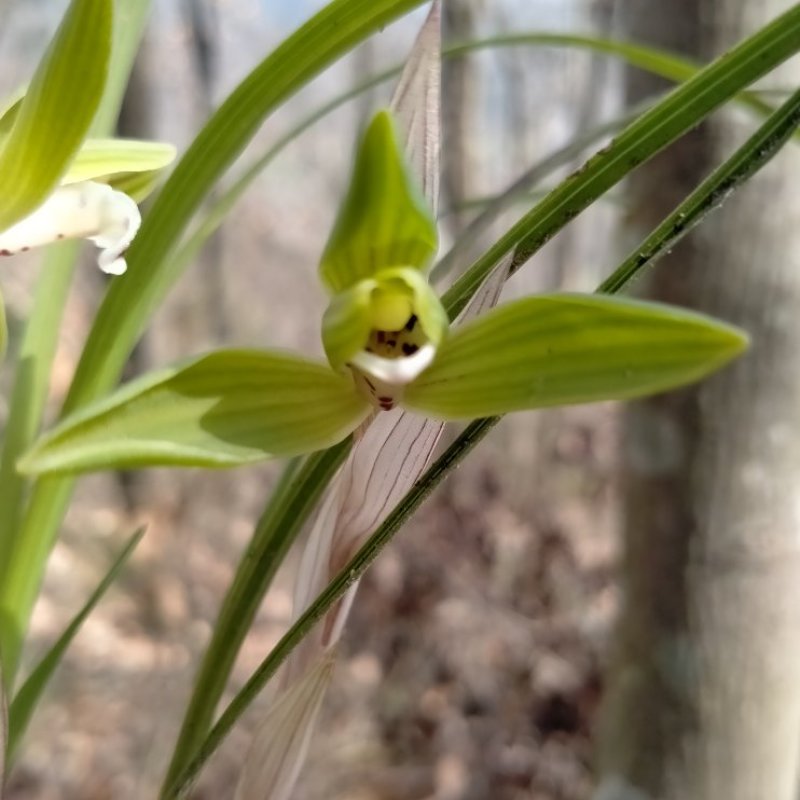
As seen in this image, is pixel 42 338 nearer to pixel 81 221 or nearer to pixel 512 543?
pixel 81 221

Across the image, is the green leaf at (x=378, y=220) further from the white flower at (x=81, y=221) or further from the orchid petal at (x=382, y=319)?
the white flower at (x=81, y=221)

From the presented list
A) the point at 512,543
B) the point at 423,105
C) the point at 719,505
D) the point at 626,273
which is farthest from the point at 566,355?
the point at 512,543

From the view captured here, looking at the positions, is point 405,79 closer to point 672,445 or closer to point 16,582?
point 16,582

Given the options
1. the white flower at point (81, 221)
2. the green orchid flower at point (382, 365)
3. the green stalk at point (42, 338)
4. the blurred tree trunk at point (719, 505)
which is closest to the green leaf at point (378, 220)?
the green orchid flower at point (382, 365)

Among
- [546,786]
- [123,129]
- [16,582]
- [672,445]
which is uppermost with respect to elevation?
[123,129]

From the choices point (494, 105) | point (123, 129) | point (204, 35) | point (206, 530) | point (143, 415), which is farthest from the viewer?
point (494, 105)

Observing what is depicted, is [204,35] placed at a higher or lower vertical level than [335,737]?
higher

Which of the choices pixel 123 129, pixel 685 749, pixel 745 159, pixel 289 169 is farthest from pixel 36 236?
pixel 289 169
